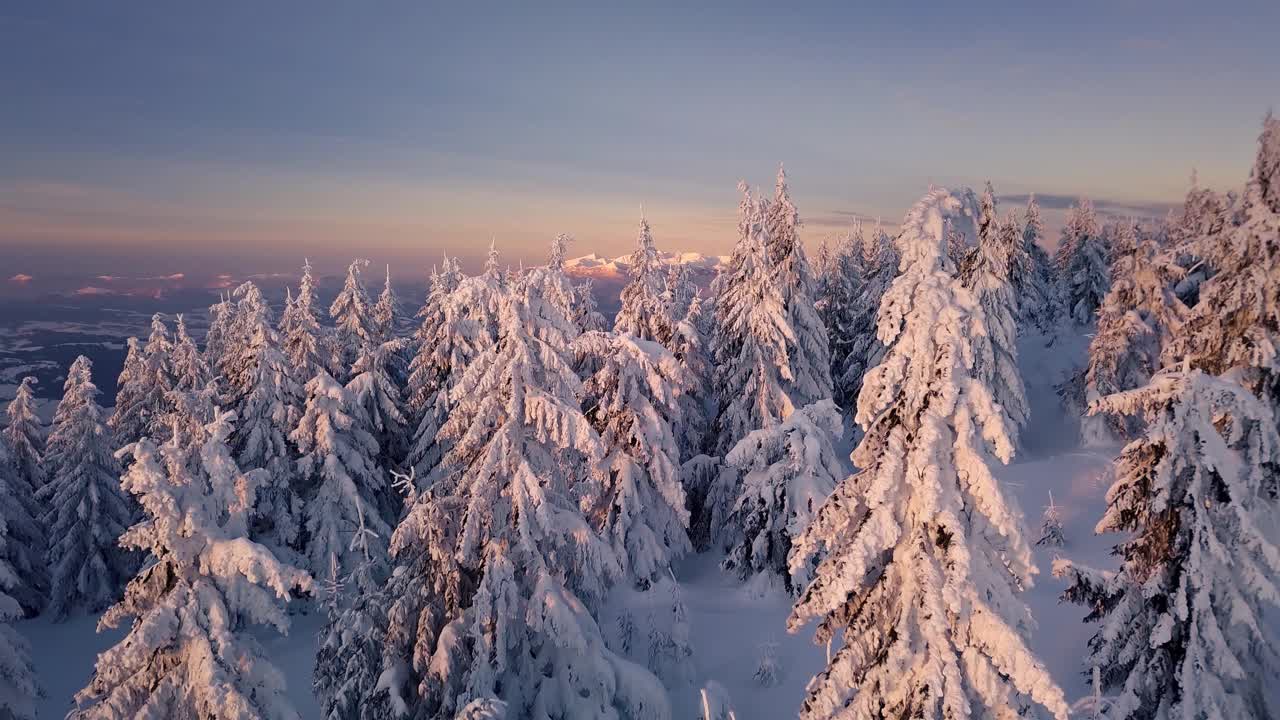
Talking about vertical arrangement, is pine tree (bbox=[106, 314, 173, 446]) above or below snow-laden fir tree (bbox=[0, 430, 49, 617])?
above

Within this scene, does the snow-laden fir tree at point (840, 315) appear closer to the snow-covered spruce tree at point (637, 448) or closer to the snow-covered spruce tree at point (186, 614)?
the snow-covered spruce tree at point (637, 448)

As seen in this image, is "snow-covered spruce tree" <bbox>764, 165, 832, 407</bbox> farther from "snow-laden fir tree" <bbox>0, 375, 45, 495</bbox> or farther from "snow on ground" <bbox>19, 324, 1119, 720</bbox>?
"snow-laden fir tree" <bbox>0, 375, 45, 495</bbox>

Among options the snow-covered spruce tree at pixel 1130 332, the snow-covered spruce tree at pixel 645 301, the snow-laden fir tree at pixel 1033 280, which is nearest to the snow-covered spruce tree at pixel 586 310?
the snow-covered spruce tree at pixel 645 301

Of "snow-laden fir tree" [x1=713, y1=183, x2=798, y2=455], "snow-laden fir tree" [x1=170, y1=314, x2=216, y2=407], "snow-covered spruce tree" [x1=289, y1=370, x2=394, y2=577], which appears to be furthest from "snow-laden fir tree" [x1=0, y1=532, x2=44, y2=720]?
"snow-laden fir tree" [x1=713, y1=183, x2=798, y2=455]

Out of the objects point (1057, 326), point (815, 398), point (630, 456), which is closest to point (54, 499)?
point (630, 456)

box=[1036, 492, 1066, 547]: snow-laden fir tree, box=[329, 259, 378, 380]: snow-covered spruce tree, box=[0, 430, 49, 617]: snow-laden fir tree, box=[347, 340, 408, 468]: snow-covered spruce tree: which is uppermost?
box=[329, 259, 378, 380]: snow-covered spruce tree
